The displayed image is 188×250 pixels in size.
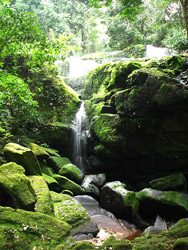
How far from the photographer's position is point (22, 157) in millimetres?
5441

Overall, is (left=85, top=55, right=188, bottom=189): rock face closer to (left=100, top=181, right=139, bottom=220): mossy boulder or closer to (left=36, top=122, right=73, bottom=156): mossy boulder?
(left=36, top=122, right=73, bottom=156): mossy boulder

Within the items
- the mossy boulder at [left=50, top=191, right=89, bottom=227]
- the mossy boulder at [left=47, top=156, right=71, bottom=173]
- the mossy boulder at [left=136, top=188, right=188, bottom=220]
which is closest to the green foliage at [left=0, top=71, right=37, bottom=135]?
the mossy boulder at [left=47, top=156, right=71, bottom=173]

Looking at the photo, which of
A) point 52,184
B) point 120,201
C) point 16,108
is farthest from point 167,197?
point 16,108

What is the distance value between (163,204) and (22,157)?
4.91 metres

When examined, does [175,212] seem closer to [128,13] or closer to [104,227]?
[104,227]

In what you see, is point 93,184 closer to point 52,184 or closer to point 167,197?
point 52,184

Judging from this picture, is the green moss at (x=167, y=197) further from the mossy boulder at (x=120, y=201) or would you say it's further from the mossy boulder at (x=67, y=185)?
the mossy boulder at (x=67, y=185)

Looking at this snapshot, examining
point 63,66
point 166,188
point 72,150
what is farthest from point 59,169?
point 63,66

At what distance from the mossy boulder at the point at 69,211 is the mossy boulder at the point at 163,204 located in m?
2.65

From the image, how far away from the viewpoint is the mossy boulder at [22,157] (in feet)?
17.8

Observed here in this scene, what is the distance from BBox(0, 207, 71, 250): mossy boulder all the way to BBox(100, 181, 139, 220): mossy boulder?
3012 millimetres

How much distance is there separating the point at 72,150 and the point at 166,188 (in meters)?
5.42

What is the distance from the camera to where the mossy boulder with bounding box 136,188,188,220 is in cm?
615

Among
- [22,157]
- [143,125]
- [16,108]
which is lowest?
[22,157]
